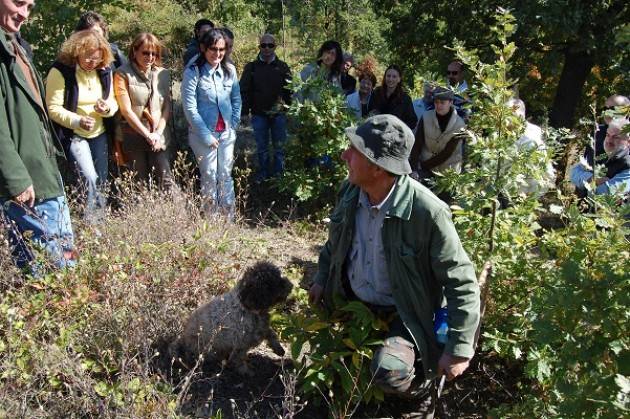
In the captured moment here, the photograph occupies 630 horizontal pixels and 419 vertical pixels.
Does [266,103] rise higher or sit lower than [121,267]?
higher

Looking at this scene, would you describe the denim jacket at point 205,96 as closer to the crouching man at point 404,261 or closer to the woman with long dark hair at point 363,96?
the woman with long dark hair at point 363,96

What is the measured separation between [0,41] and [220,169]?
8.58 ft

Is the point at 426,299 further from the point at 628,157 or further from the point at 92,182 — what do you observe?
→ the point at 92,182

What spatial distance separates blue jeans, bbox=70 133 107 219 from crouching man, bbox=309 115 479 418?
2.35 metres

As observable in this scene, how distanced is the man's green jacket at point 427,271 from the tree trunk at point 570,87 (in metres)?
6.25

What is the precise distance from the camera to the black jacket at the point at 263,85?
6.61 m

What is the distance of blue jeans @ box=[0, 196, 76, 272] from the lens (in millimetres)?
3637

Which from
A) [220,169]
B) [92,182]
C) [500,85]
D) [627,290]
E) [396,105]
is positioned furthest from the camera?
[396,105]

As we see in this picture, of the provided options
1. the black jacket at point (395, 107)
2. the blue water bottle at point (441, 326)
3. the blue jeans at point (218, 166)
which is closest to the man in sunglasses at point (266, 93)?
the blue jeans at point (218, 166)

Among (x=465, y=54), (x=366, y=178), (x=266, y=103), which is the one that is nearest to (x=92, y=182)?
(x=266, y=103)

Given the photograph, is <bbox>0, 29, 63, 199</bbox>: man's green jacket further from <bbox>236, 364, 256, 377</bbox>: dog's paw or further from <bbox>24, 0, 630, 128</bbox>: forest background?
<bbox>24, 0, 630, 128</bbox>: forest background

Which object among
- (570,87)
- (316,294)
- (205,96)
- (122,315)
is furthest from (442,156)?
(570,87)

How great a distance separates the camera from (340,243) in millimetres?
3201

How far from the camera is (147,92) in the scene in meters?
5.41
